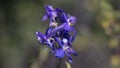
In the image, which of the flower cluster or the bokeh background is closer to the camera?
the flower cluster

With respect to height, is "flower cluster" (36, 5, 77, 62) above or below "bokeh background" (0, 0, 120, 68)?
above

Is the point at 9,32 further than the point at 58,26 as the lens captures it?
Yes

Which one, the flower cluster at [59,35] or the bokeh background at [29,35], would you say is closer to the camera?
the flower cluster at [59,35]

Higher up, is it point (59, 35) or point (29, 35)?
point (59, 35)

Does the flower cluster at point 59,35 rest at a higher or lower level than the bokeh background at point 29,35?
higher

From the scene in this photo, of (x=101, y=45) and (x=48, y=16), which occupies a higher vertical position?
(x=48, y=16)

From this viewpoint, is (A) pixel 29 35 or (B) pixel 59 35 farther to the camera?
(A) pixel 29 35

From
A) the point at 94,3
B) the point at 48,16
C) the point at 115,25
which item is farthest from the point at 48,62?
the point at 48,16

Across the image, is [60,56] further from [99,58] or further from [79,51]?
[79,51]

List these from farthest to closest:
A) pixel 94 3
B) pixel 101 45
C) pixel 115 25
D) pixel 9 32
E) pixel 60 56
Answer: pixel 101 45
pixel 9 32
pixel 94 3
pixel 115 25
pixel 60 56

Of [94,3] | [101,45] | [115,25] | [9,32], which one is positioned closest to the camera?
[115,25]

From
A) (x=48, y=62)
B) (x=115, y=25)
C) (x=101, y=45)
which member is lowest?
(x=48, y=62)
